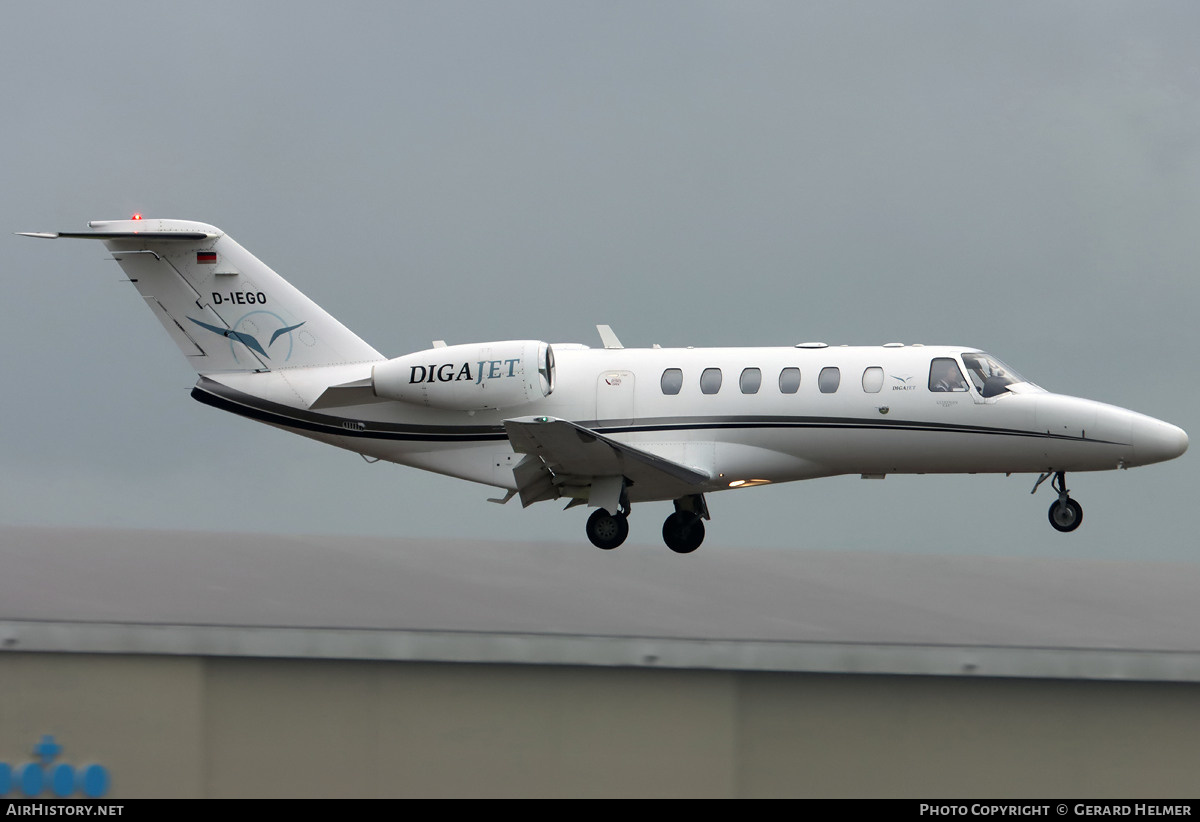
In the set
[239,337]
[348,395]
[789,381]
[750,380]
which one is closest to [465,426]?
[348,395]

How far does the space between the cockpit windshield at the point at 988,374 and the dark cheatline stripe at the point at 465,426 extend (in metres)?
0.58

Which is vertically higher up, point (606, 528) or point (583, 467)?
point (583, 467)

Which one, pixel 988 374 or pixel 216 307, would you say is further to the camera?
pixel 216 307

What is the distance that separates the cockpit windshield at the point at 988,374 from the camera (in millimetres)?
24984

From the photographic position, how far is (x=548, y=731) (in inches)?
809

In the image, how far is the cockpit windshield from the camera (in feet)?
82.0

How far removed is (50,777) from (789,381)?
11.5 meters

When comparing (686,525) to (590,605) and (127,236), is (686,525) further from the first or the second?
(127,236)

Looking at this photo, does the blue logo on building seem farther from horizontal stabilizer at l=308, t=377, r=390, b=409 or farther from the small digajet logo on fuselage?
the small digajet logo on fuselage

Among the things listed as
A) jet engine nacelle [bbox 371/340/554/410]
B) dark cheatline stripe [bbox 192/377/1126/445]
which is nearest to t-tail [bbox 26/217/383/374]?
dark cheatline stripe [bbox 192/377/1126/445]

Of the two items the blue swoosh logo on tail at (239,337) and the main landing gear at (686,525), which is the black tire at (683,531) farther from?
the blue swoosh logo on tail at (239,337)

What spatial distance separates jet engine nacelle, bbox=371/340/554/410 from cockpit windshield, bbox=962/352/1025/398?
20.4 feet

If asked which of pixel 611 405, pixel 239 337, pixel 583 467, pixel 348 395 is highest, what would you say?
pixel 239 337

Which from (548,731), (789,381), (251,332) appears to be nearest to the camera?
(548,731)
